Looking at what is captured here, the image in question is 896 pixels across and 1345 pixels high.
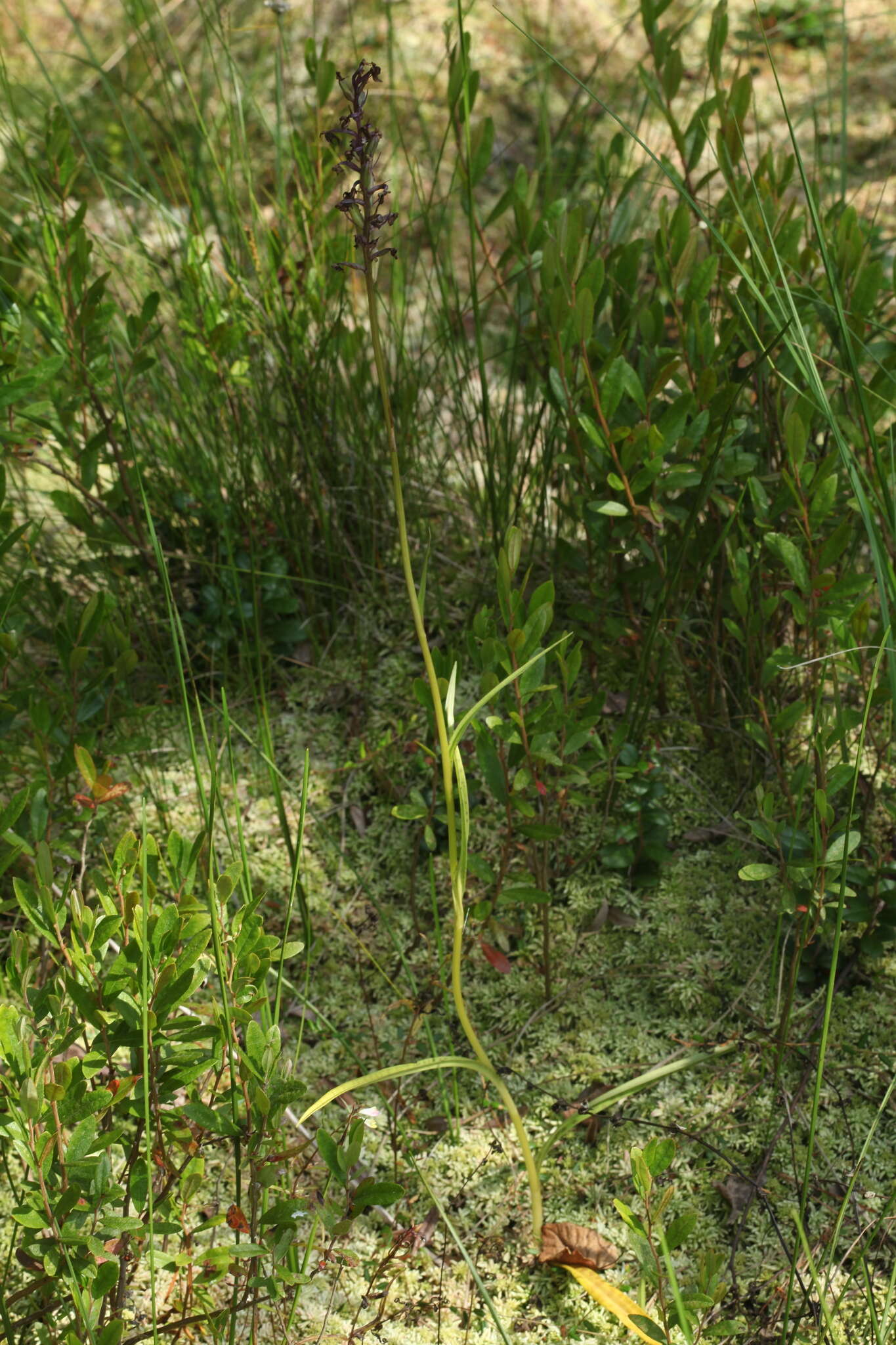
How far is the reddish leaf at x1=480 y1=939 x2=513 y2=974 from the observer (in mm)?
1762

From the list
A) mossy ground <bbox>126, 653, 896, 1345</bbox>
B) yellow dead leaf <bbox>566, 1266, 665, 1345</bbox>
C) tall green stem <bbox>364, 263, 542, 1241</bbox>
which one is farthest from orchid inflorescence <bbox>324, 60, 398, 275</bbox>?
yellow dead leaf <bbox>566, 1266, 665, 1345</bbox>

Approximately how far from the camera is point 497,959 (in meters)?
1.77

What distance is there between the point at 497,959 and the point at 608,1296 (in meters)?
0.53

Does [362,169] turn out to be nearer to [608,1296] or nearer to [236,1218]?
[236,1218]

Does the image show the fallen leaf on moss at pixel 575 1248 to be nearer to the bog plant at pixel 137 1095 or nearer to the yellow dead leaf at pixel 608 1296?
the yellow dead leaf at pixel 608 1296

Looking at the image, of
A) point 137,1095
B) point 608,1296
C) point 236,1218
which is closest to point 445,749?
point 137,1095

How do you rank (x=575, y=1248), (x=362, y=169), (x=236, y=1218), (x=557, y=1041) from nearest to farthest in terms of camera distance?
(x=362, y=169), (x=236, y=1218), (x=575, y=1248), (x=557, y=1041)

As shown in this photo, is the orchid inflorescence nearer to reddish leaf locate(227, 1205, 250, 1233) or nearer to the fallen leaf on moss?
reddish leaf locate(227, 1205, 250, 1233)

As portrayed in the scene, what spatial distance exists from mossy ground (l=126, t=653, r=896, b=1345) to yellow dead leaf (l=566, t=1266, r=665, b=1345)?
52mm

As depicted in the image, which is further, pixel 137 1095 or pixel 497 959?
pixel 497 959

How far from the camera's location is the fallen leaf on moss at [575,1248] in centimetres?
147

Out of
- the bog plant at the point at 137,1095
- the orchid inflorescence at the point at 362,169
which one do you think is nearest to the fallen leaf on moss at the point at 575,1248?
the bog plant at the point at 137,1095

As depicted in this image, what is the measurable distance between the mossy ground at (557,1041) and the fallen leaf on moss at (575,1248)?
0.03 m

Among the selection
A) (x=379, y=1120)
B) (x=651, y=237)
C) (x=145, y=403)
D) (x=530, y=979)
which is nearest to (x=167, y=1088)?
(x=379, y=1120)
